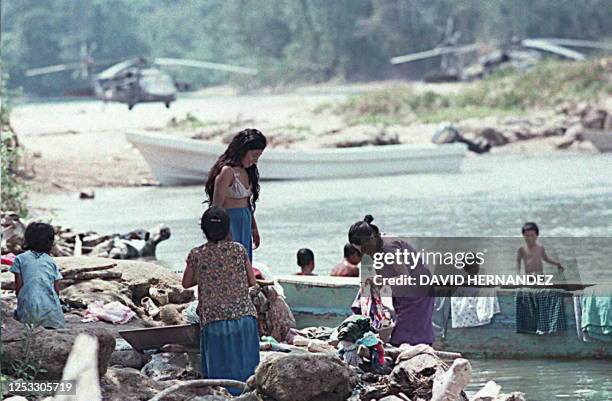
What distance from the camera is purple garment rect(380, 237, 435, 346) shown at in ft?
23.4

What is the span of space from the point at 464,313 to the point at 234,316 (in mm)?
3035

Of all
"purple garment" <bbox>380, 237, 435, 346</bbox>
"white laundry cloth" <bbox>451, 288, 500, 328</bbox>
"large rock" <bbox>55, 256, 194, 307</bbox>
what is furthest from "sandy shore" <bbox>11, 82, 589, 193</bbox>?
"purple garment" <bbox>380, 237, 435, 346</bbox>

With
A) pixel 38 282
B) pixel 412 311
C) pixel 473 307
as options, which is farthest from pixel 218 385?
pixel 473 307

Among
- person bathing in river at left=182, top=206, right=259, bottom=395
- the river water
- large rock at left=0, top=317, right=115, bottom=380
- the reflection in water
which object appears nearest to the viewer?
large rock at left=0, top=317, right=115, bottom=380

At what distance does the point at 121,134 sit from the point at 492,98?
12910 millimetres

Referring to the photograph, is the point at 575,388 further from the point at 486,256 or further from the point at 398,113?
the point at 398,113

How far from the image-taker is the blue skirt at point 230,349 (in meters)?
6.21

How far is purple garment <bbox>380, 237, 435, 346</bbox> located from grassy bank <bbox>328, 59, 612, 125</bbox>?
27.5 meters

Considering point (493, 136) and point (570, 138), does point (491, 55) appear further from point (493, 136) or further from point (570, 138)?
point (493, 136)

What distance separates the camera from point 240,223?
23.8 feet

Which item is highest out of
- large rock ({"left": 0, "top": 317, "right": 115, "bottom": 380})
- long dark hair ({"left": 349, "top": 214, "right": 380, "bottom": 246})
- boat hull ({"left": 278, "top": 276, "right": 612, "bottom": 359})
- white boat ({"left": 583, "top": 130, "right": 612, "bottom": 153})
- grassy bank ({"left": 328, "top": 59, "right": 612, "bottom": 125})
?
grassy bank ({"left": 328, "top": 59, "right": 612, "bottom": 125})

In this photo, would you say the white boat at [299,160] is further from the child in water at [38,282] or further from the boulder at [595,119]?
the child in water at [38,282]

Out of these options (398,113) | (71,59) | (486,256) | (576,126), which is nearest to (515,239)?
(486,256)

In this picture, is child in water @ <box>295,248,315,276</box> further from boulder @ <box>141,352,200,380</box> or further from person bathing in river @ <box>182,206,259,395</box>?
person bathing in river @ <box>182,206,259,395</box>
